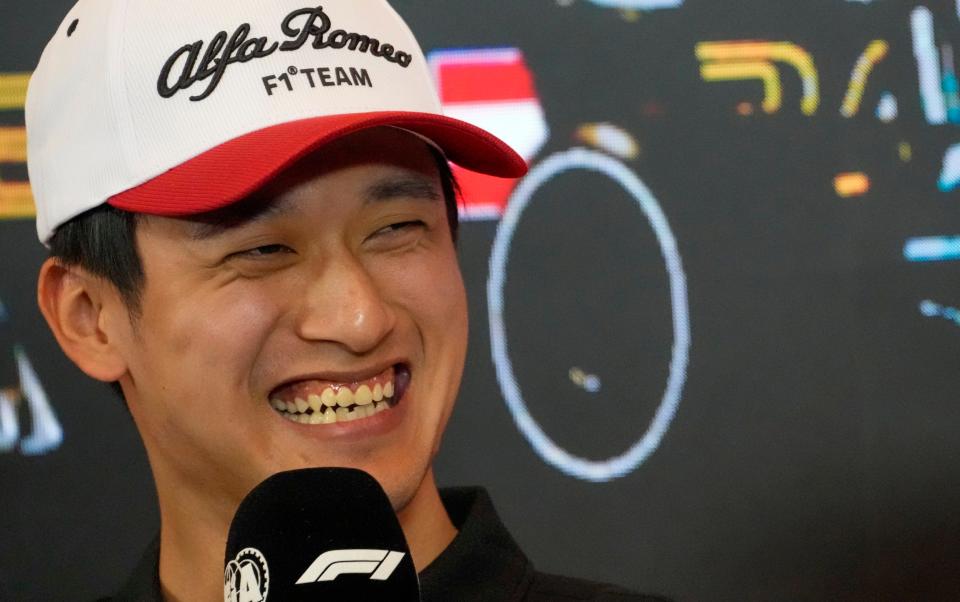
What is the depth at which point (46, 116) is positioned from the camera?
990 millimetres

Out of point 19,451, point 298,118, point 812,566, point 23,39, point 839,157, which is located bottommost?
point 812,566

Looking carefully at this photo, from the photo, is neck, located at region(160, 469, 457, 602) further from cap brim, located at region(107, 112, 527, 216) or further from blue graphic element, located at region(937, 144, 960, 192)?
blue graphic element, located at region(937, 144, 960, 192)

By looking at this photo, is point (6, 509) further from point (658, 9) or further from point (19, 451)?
point (658, 9)

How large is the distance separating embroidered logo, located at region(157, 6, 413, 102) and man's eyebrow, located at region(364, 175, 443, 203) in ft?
0.37

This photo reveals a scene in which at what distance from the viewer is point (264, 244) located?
90 centimetres

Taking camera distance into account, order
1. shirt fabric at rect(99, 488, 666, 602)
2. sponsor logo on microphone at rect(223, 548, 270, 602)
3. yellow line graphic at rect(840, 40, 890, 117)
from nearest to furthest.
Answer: sponsor logo on microphone at rect(223, 548, 270, 602), shirt fabric at rect(99, 488, 666, 602), yellow line graphic at rect(840, 40, 890, 117)

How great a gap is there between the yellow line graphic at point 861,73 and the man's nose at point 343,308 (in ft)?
3.06

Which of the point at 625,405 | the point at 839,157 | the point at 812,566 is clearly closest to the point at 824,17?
the point at 839,157

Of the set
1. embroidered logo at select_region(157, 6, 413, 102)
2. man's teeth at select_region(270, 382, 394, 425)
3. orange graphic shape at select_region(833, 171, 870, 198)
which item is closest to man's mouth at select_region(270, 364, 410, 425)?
man's teeth at select_region(270, 382, 394, 425)

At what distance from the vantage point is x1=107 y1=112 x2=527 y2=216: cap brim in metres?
0.87

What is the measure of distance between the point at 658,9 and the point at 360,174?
2.66 feet

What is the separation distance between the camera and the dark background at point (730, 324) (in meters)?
1.61

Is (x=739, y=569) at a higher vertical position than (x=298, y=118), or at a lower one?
lower

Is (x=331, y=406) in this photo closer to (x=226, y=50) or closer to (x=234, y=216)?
(x=234, y=216)
